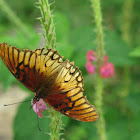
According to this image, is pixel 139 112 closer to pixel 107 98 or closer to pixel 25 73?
pixel 107 98

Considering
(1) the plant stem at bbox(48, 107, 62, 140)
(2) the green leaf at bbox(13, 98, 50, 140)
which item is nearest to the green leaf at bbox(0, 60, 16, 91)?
(2) the green leaf at bbox(13, 98, 50, 140)

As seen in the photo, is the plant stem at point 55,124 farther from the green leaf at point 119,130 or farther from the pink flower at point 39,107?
the green leaf at point 119,130

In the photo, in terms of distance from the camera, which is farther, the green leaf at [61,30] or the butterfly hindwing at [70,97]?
the green leaf at [61,30]

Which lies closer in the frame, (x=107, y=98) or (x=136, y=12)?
(x=107, y=98)

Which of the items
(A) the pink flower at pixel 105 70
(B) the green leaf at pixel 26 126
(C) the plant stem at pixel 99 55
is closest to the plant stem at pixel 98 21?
(C) the plant stem at pixel 99 55

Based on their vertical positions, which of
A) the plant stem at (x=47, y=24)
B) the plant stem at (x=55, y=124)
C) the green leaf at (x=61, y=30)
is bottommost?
the plant stem at (x=55, y=124)

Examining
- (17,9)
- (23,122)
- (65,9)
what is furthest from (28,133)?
(17,9)

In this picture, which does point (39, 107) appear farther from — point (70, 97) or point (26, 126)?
point (26, 126)

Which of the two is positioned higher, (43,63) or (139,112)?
(43,63)
